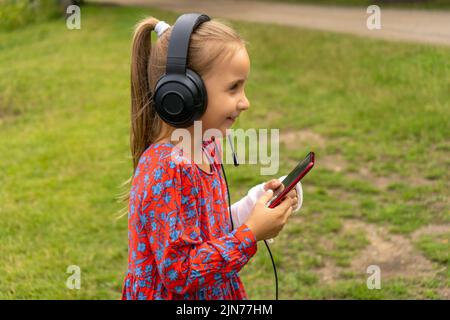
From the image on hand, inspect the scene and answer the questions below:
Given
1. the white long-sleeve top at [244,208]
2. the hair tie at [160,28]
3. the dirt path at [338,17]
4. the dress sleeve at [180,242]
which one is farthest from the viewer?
the dirt path at [338,17]

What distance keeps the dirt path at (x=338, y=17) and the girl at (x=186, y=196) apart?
6.90 m

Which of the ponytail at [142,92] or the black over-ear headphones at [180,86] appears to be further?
the ponytail at [142,92]

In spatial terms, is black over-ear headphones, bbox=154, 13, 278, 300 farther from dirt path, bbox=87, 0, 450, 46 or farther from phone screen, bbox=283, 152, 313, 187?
dirt path, bbox=87, 0, 450, 46

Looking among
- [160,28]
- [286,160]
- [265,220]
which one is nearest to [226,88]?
[160,28]

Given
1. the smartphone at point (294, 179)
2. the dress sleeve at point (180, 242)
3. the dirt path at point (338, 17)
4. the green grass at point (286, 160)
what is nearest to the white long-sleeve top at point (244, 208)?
Result: the smartphone at point (294, 179)

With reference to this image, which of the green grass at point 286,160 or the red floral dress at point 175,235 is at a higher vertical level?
the green grass at point 286,160

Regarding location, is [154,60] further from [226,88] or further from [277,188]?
[277,188]

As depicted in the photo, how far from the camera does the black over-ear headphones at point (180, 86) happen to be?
1677 mm

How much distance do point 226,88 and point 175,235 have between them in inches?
16.5

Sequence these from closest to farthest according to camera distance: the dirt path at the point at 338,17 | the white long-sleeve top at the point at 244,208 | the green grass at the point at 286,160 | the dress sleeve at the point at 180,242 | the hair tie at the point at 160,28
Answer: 1. the dress sleeve at the point at 180,242
2. the hair tie at the point at 160,28
3. the white long-sleeve top at the point at 244,208
4. the green grass at the point at 286,160
5. the dirt path at the point at 338,17

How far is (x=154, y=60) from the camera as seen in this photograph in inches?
71.5

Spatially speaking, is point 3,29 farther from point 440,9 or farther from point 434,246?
point 434,246

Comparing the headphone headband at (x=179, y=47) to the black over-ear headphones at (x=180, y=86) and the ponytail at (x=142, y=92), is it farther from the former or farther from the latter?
the ponytail at (x=142, y=92)
